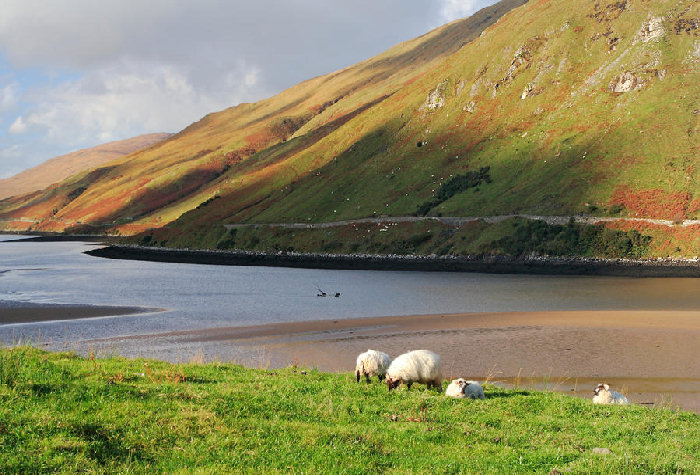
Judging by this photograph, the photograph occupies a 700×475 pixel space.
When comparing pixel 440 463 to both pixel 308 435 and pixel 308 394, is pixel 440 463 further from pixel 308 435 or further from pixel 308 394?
pixel 308 394

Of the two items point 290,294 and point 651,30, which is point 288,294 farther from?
point 651,30

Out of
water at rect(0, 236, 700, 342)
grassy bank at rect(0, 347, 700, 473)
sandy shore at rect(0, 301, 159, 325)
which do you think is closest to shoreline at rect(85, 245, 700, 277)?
water at rect(0, 236, 700, 342)

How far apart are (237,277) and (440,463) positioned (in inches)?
3102

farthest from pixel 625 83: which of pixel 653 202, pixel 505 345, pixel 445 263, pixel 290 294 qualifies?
pixel 505 345

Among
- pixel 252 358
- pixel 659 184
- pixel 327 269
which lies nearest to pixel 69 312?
pixel 252 358

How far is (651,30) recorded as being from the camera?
140 m

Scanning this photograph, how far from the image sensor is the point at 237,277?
3479 inches

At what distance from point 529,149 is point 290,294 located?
8592 centimetres

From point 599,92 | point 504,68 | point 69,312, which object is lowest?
point 69,312

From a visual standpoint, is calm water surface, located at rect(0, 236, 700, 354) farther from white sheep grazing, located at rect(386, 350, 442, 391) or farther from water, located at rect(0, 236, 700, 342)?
white sheep grazing, located at rect(386, 350, 442, 391)

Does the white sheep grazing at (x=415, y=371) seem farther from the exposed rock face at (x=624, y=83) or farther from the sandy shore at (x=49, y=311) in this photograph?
the exposed rock face at (x=624, y=83)

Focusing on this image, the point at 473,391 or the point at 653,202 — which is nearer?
the point at 473,391

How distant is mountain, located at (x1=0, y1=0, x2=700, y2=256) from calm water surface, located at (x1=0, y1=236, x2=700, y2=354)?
89.6 ft

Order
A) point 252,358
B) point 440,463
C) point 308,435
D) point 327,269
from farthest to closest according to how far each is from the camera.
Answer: point 327,269, point 252,358, point 308,435, point 440,463
